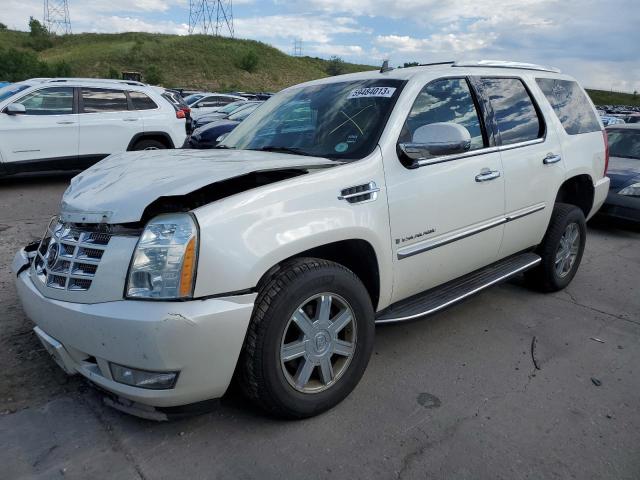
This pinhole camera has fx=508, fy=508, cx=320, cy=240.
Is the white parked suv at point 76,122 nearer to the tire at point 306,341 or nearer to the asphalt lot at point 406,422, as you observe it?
the asphalt lot at point 406,422

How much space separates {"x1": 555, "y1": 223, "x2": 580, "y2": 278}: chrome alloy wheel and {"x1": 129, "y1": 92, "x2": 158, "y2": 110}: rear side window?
758 cm

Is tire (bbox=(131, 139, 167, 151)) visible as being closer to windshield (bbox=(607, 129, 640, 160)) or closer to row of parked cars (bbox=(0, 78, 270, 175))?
row of parked cars (bbox=(0, 78, 270, 175))

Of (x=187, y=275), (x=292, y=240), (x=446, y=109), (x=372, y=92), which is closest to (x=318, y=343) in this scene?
(x=292, y=240)

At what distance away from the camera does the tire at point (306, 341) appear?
91.6 inches

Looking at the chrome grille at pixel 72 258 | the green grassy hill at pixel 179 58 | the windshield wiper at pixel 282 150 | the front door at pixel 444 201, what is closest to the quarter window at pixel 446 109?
the front door at pixel 444 201

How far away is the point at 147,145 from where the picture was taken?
942 centimetres

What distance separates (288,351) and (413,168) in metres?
1.30

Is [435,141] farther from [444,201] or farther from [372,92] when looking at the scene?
[372,92]

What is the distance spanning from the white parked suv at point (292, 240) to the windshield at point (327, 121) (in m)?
0.01

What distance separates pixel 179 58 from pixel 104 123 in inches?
2241

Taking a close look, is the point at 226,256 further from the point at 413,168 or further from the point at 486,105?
the point at 486,105

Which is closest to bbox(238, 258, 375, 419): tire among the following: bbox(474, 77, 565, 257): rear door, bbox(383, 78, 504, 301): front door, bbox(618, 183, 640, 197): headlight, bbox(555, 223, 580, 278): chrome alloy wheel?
bbox(383, 78, 504, 301): front door

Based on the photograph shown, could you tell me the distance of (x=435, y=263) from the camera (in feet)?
10.4

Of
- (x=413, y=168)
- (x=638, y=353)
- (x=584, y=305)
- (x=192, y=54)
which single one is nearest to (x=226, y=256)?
(x=413, y=168)
